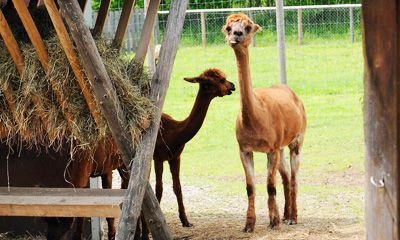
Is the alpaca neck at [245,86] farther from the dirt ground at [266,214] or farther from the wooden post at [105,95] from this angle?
the wooden post at [105,95]

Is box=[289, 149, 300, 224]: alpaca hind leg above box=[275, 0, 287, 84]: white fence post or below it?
below

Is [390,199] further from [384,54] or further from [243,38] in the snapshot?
[243,38]

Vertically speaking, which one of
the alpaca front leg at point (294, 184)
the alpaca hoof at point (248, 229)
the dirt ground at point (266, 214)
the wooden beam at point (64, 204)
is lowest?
the dirt ground at point (266, 214)

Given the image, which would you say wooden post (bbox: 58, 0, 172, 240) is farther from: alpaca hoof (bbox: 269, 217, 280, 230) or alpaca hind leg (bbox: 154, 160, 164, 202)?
alpaca hoof (bbox: 269, 217, 280, 230)

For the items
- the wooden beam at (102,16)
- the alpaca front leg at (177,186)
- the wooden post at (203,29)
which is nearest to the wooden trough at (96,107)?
the wooden beam at (102,16)

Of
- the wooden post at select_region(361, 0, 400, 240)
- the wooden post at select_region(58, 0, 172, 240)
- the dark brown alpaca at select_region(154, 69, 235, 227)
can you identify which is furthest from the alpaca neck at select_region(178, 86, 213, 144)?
the wooden post at select_region(361, 0, 400, 240)

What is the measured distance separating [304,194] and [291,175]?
1.14 m

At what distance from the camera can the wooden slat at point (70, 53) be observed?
7.26 m

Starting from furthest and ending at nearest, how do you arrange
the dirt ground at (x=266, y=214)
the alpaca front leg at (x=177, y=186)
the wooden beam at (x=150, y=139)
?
the alpaca front leg at (x=177, y=186)
the dirt ground at (x=266, y=214)
the wooden beam at (x=150, y=139)

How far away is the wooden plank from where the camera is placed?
7227 millimetres

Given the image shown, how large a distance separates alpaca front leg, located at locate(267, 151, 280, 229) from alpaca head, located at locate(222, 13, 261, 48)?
4.39 ft

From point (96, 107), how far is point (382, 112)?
3874 mm

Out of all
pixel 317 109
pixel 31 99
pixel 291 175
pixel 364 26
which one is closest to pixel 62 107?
pixel 31 99

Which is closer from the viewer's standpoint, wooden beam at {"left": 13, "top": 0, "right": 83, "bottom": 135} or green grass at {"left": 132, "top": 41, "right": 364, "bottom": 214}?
wooden beam at {"left": 13, "top": 0, "right": 83, "bottom": 135}
